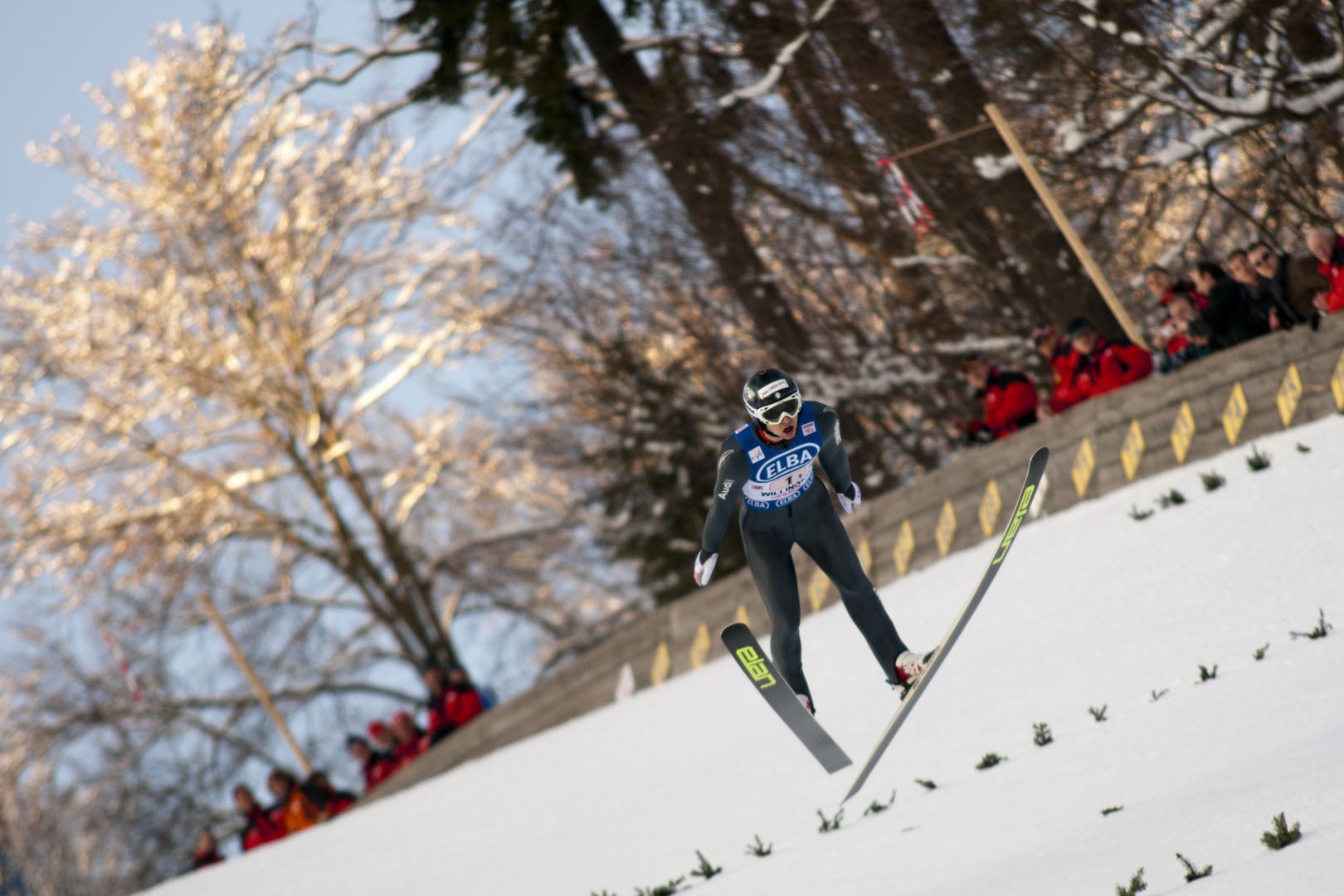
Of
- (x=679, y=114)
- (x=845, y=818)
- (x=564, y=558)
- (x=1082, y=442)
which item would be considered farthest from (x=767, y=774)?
(x=564, y=558)

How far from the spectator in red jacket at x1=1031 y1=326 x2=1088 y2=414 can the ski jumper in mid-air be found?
4.62m

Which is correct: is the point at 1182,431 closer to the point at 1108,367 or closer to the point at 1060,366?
the point at 1108,367

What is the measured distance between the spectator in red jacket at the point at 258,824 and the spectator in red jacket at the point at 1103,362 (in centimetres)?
967

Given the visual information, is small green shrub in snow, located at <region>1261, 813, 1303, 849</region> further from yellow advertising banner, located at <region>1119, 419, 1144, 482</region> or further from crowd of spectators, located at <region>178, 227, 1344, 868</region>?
yellow advertising banner, located at <region>1119, 419, 1144, 482</region>

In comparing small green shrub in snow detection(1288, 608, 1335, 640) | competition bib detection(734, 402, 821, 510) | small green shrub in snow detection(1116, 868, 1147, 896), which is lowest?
small green shrub in snow detection(1288, 608, 1335, 640)

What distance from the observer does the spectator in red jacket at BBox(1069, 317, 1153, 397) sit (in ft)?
29.4

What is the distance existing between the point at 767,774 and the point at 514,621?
15.8 meters

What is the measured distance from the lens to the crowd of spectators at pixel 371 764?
12836 mm

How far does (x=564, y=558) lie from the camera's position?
21.6 metres

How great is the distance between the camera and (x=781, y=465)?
16.6 ft

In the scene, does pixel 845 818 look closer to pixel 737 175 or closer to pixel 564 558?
pixel 737 175

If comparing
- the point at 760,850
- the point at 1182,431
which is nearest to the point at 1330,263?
the point at 1182,431

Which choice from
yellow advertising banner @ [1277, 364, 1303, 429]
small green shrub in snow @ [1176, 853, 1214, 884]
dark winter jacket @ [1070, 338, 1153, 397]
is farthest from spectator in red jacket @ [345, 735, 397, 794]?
small green shrub in snow @ [1176, 853, 1214, 884]

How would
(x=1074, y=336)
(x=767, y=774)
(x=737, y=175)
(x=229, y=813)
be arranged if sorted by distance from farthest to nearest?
1. (x=229, y=813)
2. (x=737, y=175)
3. (x=1074, y=336)
4. (x=767, y=774)
